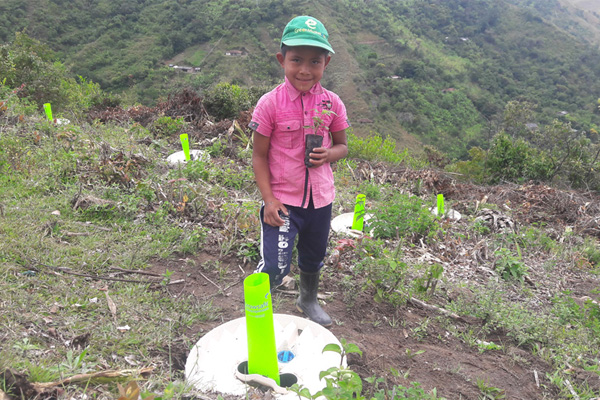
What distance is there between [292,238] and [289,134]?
57cm

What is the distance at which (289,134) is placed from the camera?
209 cm

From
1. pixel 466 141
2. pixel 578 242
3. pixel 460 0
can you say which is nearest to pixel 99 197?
pixel 578 242

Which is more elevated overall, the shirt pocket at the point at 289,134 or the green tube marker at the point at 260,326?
the shirt pocket at the point at 289,134

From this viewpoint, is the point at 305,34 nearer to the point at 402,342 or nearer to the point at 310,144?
the point at 310,144

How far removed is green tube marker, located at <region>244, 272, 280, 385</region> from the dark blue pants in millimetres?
603

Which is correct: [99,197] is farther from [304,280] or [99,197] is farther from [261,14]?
[261,14]

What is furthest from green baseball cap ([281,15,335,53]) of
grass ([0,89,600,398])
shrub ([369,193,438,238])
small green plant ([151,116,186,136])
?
small green plant ([151,116,186,136])

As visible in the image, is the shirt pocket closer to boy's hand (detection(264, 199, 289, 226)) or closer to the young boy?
the young boy

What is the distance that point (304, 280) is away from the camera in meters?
2.40

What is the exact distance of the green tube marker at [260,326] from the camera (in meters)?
1.47

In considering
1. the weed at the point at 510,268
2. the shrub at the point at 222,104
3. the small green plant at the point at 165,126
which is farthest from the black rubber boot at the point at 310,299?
the shrub at the point at 222,104

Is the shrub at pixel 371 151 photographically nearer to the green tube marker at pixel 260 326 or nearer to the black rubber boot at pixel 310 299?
the black rubber boot at pixel 310 299

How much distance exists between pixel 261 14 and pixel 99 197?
50.3 metres

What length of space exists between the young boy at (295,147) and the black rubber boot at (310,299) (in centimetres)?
20
